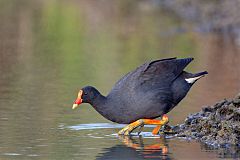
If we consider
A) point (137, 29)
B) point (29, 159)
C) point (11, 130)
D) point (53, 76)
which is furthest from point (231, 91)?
point (137, 29)

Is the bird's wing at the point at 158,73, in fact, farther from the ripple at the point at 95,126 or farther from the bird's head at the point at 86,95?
the ripple at the point at 95,126

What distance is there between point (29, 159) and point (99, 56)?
1184cm

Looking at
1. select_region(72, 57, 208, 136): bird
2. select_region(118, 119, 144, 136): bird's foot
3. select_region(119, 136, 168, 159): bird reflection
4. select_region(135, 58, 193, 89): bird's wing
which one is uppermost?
select_region(135, 58, 193, 89): bird's wing

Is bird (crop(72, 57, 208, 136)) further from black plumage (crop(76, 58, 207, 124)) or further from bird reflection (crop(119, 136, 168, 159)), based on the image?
bird reflection (crop(119, 136, 168, 159))

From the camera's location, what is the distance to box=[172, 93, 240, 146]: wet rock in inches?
404

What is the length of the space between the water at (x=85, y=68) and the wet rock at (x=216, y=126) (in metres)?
0.28

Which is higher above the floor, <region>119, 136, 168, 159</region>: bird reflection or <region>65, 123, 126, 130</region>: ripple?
<region>65, 123, 126, 130</region>: ripple

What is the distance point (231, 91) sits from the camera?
15.1 m

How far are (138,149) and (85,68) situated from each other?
8.47 metres

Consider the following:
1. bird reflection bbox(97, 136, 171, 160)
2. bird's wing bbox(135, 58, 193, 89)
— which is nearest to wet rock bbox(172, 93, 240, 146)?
bird reflection bbox(97, 136, 171, 160)

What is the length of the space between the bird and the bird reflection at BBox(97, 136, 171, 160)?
10.9 inches

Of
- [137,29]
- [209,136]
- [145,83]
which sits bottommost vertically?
[209,136]

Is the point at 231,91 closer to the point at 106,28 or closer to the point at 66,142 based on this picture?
the point at 66,142

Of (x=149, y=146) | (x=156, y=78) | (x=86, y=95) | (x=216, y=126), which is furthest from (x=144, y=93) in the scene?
(x=216, y=126)
